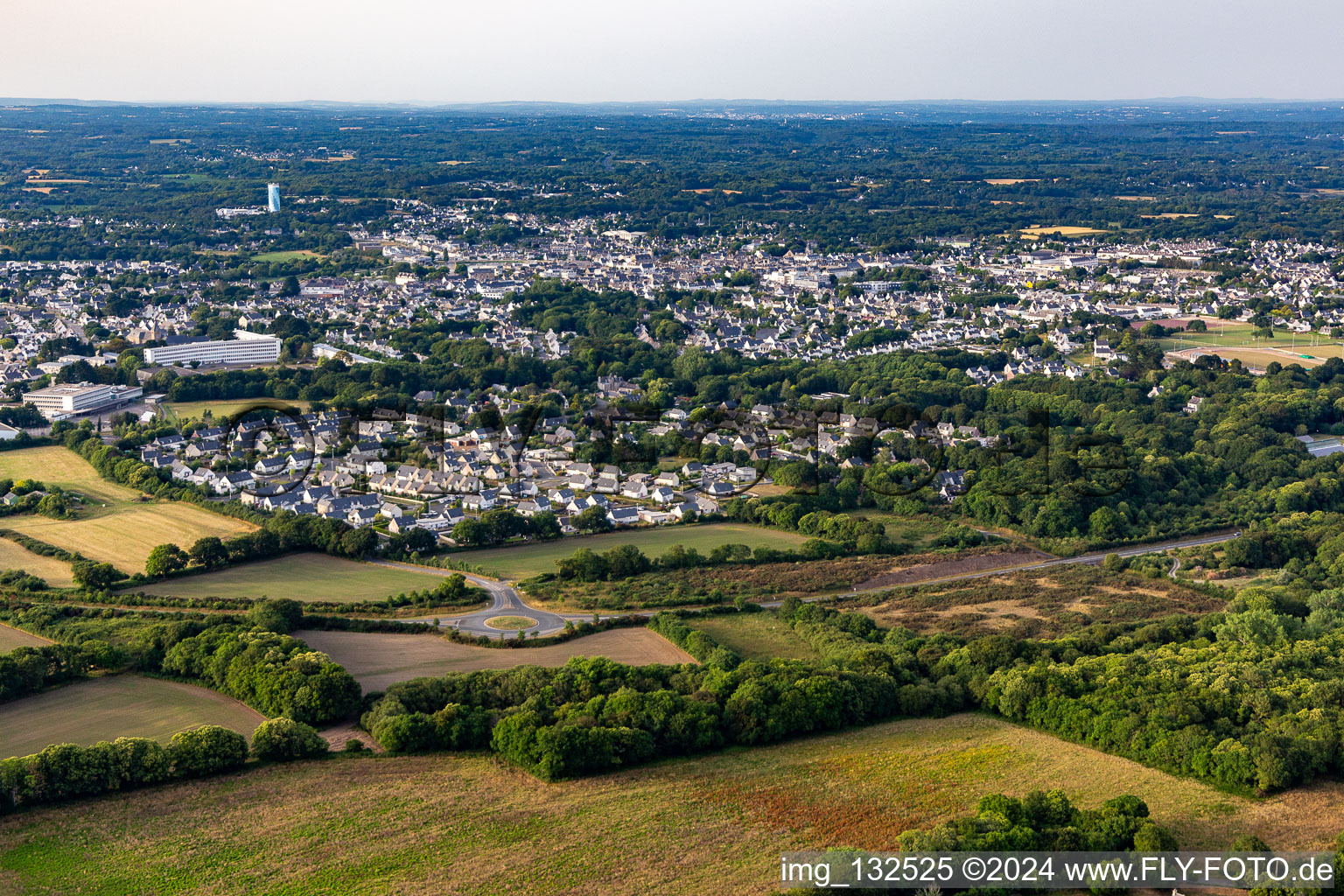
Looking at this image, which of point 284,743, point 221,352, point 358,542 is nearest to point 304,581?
point 358,542

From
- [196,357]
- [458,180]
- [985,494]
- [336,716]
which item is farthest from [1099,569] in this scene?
[458,180]

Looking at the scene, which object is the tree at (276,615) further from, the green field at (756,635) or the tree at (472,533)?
the green field at (756,635)

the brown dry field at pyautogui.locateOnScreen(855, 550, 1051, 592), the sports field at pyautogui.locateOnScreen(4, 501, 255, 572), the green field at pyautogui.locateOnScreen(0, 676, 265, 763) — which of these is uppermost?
the sports field at pyautogui.locateOnScreen(4, 501, 255, 572)

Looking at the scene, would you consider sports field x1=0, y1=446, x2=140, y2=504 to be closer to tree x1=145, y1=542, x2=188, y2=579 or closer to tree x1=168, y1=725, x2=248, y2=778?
tree x1=145, y1=542, x2=188, y2=579

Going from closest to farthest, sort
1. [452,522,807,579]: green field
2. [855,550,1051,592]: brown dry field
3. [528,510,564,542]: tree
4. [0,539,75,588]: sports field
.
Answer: [0,539,75,588]: sports field → [855,550,1051,592]: brown dry field → [452,522,807,579]: green field → [528,510,564,542]: tree

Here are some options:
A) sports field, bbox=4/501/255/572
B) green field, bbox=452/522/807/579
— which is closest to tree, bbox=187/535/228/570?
sports field, bbox=4/501/255/572

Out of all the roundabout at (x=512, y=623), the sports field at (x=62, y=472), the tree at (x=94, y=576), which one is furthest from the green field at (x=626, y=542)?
the sports field at (x=62, y=472)

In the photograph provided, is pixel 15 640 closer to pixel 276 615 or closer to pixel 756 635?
pixel 276 615
